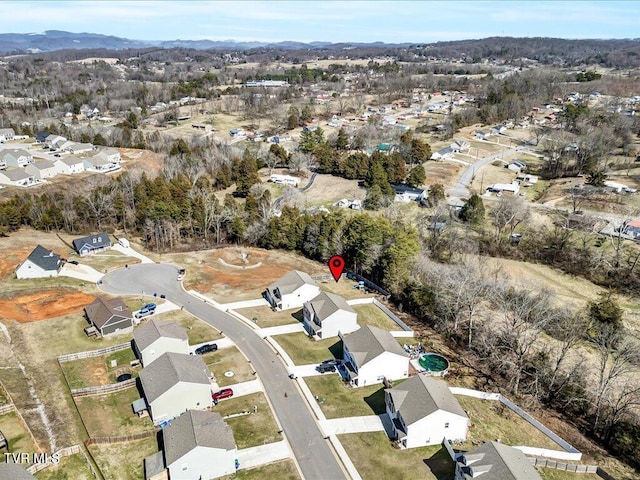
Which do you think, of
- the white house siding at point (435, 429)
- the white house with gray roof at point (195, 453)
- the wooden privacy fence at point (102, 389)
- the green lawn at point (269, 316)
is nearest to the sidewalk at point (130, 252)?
the green lawn at point (269, 316)

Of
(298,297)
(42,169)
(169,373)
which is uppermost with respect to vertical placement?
(42,169)

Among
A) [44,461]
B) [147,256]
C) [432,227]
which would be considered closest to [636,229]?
[432,227]

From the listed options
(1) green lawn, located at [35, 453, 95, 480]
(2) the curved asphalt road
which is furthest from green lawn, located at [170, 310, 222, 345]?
(1) green lawn, located at [35, 453, 95, 480]

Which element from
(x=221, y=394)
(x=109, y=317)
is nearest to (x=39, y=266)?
(x=109, y=317)

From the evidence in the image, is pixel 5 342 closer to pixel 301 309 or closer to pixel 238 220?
pixel 301 309

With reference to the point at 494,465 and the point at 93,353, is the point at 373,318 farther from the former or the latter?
the point at 93,353

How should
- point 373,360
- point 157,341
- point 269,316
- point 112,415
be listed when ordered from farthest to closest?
point 269,316, point 157,341, point 373,360, point 112,415
